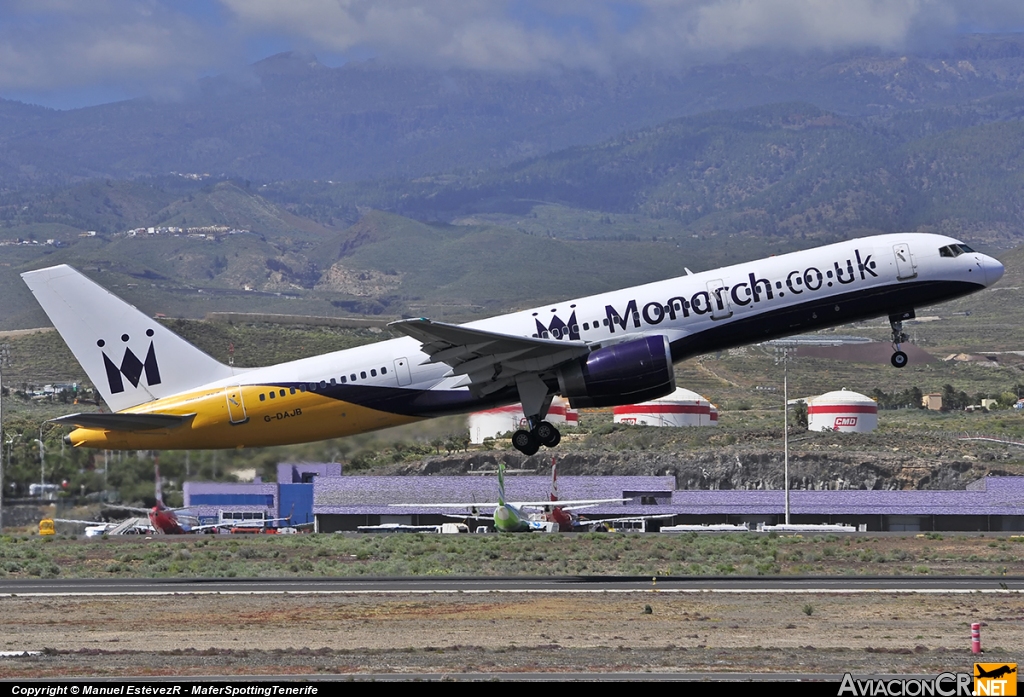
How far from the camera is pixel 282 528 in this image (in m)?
95.2

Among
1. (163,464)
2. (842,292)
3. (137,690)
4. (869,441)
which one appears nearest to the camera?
(137,690)

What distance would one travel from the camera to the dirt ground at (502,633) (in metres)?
35.5

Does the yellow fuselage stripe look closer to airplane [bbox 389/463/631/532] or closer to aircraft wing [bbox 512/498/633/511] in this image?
airplane [bbox 389/463/631/532]

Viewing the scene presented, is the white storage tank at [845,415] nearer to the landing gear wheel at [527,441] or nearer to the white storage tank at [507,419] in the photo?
the white storage tank at [507,419]

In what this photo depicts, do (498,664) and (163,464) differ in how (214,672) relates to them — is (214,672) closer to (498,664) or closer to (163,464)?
(498,664)

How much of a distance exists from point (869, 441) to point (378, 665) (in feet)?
297

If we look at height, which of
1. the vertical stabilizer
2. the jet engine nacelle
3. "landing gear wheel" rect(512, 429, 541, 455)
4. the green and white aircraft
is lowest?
the green and white aircraft

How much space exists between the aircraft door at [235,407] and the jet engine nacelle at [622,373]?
11.2 m

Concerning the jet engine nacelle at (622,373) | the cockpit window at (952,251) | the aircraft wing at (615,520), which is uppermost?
the cockpit window at (952,251)

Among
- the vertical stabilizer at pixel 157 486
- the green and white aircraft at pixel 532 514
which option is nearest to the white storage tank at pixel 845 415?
the green and white aircraft at pixel 532 514

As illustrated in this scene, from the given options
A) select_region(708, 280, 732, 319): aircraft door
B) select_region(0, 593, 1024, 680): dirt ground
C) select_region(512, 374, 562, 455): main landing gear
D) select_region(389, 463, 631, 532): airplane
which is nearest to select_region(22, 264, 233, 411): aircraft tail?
select_region(0, 593, 1024, 680): dirt ground

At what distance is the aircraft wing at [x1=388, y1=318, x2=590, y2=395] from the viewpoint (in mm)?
46906

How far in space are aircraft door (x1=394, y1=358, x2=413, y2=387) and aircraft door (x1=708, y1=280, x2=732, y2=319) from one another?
10631mm

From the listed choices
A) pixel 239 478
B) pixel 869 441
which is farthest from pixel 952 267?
pixel 869 441
